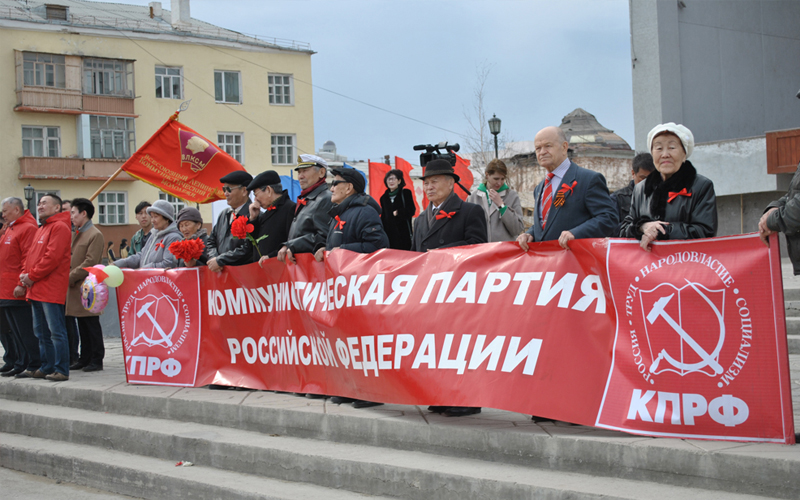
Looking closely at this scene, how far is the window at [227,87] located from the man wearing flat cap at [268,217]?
38.7 m

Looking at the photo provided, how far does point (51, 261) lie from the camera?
7875 millimetres

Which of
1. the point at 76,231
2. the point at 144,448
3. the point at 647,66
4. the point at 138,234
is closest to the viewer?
the point at 144,448

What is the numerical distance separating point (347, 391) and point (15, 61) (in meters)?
39.6

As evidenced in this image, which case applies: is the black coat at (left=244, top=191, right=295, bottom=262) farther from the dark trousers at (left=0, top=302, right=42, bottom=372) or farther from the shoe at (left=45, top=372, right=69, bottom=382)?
the dark trousers at (left=0, top=302, right=42, bottom=372)

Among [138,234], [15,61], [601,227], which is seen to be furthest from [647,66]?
[15,61]

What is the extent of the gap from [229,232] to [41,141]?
36.8 meters

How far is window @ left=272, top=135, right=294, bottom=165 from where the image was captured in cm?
4525

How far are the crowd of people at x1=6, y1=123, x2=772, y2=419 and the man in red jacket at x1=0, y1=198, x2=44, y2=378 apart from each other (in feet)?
0.04

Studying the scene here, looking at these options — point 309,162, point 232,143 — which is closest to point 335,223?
point 309,162

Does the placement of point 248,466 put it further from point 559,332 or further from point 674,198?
point 674,198

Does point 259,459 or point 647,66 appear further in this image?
point 647,66

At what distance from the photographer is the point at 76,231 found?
8984mm

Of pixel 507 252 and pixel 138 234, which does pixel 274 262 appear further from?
pixel 138 234

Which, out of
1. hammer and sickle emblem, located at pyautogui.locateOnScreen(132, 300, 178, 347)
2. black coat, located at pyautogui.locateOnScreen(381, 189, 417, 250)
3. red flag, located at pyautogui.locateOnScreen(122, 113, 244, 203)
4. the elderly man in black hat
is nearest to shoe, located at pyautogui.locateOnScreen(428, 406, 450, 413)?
the elderly man in black hat
